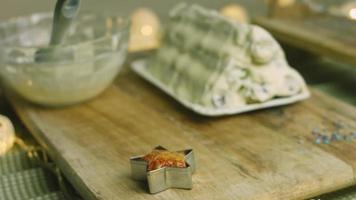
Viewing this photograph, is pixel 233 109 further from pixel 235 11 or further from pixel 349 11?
pixel 235 11

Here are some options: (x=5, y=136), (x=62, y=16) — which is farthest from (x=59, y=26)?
(x=5, y=136)

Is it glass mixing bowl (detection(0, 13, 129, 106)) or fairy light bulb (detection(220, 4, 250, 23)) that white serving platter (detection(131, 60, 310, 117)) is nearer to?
glass mixing bowl (detection(0, 13, 129, 106))

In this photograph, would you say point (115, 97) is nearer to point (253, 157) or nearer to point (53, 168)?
point (53, 168)

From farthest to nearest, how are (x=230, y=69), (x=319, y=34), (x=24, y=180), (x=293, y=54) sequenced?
(x=293, y=54), (x=319, y=34), (x=230, y=69), (x=24, y=180)

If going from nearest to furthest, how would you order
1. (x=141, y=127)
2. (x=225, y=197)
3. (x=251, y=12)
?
(x=225, y=197), (x=141, y=127), (x=251, y=12)

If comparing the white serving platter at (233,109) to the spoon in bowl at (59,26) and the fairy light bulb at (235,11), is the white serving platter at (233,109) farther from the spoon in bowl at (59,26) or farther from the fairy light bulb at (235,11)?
the fairy light bulb at (235,11)

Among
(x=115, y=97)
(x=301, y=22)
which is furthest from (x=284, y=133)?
(x=301, y=22)
